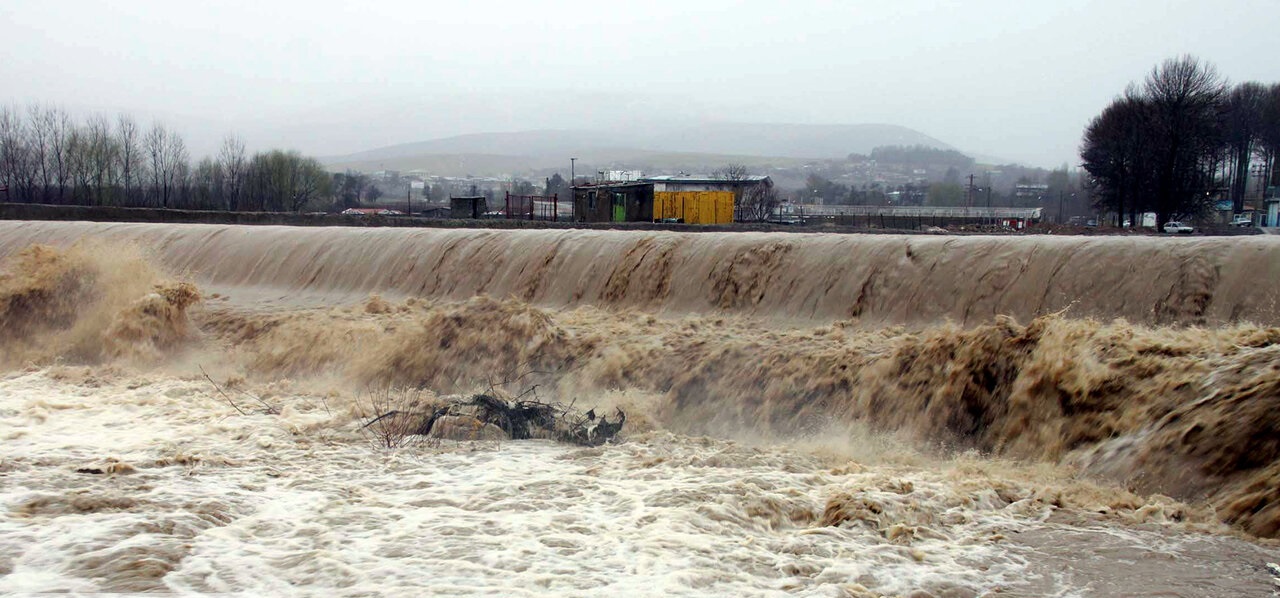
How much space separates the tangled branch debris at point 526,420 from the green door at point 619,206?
26392mm

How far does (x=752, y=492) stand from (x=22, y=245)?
2040 cm

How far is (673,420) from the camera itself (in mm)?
11297

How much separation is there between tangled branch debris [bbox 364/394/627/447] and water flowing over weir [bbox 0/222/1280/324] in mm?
3935

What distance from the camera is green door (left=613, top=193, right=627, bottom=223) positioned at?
3750 centimetres

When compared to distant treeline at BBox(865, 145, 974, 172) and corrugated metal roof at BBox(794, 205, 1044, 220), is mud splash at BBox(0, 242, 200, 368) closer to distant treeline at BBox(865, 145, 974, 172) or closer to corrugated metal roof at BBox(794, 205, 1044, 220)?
corrugated metal roof at BBox(794, 205, 1044, 220)

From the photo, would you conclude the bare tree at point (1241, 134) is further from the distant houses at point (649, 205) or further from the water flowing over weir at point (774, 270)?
the water flowing over weir at point (774, 270)

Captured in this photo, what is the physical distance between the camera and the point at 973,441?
964 centimetres

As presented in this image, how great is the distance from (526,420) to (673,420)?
5.46 ft

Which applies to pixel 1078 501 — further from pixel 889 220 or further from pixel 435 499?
pixel 889 220

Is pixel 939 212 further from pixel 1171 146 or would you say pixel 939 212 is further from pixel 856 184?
pixel 856 184

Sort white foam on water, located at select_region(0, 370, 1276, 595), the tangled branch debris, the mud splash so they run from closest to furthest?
white foam on water, located at select_region(0, 370, 1276, 595) < the tangled branch debris < the mud splash

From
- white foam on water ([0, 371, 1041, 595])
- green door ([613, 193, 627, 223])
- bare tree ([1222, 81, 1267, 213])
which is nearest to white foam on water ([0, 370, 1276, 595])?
white foam on water ([0, 371, 1041, 595])

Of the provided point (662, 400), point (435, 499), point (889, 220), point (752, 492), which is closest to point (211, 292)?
point (662, 400)

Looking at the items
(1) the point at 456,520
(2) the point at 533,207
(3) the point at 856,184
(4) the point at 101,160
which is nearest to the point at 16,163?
(4) the point at 101,160
